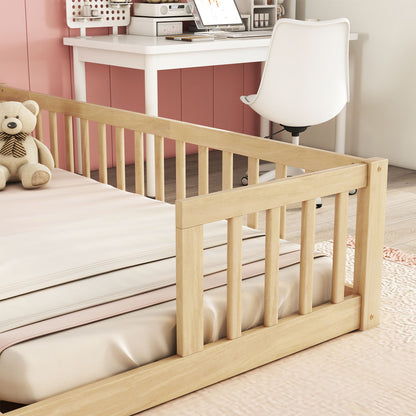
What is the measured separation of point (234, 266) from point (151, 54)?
5.18 feet

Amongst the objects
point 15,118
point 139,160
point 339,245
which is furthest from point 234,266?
point 15,118

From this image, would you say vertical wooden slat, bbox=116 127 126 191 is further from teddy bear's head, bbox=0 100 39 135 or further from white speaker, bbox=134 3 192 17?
white speaker, bbox=134 3 192 17

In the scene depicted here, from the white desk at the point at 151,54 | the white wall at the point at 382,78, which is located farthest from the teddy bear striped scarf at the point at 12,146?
the white wall at the point at 382,78

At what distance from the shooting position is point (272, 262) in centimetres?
152

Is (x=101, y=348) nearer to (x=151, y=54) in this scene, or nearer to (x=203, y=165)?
(x=203, y=165)

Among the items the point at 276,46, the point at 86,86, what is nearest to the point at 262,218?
the point at 276,46

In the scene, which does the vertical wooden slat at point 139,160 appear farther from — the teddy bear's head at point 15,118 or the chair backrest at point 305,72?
the chair backrest at point 305,72

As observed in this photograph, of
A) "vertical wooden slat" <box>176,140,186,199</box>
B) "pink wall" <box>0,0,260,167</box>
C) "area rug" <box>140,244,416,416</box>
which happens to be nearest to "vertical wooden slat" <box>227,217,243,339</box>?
"area rug" <box>140,244,416,416</box>

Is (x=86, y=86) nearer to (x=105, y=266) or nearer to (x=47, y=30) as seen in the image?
(x=47, y=30)

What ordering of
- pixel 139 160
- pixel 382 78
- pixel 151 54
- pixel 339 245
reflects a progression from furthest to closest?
pixel 382 78
pixel 151 54
pixel 139 160
pixel 339 245

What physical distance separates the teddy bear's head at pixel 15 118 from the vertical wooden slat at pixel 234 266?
1115 millimetres

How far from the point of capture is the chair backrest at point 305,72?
2797 mm

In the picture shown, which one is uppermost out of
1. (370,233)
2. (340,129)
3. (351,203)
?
(370,233)

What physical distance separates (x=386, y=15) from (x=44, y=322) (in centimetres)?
274
